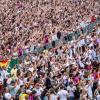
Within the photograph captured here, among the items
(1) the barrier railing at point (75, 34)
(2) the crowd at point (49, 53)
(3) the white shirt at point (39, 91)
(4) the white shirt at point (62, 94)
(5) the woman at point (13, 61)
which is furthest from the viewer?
(1) the barrier railing at point (75, 34)

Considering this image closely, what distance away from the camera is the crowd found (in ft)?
79.4

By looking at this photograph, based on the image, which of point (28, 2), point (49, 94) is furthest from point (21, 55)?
point (28, 2)

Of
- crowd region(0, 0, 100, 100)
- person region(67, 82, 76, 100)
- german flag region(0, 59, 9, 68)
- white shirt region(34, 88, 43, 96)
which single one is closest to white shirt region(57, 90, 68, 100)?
crowd region(0, 0, 100, 100)

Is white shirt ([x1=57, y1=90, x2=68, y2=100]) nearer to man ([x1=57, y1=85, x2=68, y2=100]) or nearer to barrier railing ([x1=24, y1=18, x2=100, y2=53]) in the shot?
man ([x1=57, y1=85, x2=68, y2=100])

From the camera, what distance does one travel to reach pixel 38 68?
93.3 ft

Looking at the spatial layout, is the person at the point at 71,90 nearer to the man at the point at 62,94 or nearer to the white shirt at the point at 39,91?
the man at the point at 62,94

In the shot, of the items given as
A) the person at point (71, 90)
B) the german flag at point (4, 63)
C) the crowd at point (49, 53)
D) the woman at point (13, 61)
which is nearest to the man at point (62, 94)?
the crowd at point (49, 53)

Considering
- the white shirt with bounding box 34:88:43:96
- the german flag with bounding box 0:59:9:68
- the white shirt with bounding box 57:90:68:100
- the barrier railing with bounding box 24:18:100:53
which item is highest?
the barrier railing with bounding box 24:18:100:53

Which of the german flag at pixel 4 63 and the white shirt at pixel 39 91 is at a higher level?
the german flag at pixel 4 63

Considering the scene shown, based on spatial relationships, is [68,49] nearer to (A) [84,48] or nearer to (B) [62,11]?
(A) [84,48]

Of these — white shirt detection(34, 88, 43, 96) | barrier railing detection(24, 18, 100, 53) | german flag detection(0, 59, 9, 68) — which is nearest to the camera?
white shirt detection(34, 88, 43, 96)

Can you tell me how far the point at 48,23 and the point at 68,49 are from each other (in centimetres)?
1128

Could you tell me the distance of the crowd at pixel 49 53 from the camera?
2419cm

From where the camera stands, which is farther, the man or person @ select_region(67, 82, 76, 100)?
person @ select_region(67, 82, 76, 100)
